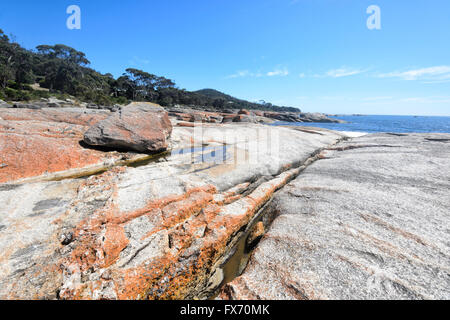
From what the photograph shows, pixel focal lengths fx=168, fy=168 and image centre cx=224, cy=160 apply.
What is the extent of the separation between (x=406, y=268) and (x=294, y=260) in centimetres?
170

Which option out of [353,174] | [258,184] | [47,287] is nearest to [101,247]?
[47,287]

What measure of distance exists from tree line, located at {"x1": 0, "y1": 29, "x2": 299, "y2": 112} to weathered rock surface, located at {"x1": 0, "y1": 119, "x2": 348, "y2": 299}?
36.0 m

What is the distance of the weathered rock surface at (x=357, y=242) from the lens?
8.03 feet

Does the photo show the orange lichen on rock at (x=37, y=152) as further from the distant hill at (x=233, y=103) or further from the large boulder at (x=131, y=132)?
the distant hill at (x=233, y=103)

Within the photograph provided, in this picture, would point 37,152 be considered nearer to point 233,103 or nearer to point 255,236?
point 255,236

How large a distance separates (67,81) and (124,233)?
2493 inches

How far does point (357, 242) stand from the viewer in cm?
323

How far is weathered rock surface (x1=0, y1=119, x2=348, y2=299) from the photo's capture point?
259 cm

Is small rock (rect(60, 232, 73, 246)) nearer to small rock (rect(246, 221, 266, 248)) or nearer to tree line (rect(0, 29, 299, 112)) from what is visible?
small rock (rect(246, 221, 266, 248))

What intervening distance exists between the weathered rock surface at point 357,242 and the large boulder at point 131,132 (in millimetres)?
6870

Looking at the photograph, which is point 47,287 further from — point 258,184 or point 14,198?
point 258,184

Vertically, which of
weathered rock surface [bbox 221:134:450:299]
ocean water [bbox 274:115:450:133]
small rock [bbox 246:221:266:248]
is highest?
ocean water [bbox 274:115:450:133]

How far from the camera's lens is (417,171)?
239 inches

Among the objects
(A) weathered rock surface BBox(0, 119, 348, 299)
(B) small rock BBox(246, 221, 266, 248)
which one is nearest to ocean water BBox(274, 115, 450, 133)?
(B) small rock BBox(246, 221, 266, 248)
